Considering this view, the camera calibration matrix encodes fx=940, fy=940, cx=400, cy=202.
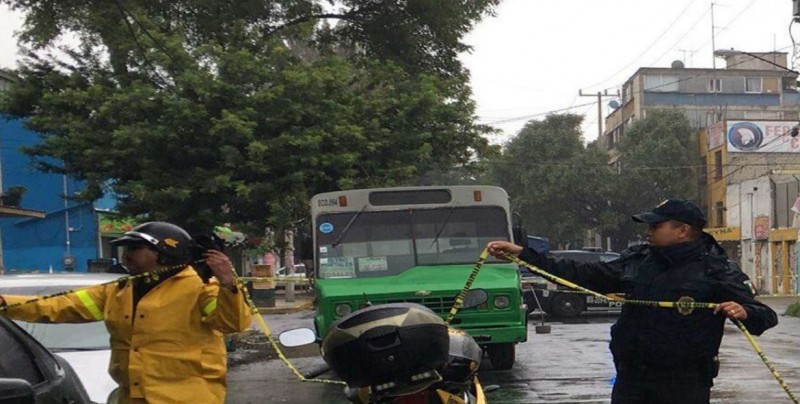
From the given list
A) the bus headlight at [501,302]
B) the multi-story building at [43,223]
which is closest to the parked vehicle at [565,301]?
the bus headlight at [501,302]

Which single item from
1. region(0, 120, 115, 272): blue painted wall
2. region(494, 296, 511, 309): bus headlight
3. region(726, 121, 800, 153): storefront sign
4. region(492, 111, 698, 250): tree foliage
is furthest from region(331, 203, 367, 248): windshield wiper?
region(726, 121, 800, 153): storefront sign

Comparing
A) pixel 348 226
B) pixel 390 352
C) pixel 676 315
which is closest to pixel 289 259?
pixel 348 226

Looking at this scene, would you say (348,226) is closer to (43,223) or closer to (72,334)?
(72,334)

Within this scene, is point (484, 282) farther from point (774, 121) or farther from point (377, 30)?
point (774, 121)

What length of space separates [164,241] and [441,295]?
18.8 feet

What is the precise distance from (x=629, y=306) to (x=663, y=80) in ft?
191

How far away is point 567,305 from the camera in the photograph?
21.8 meters

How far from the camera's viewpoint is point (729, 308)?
4.26 m

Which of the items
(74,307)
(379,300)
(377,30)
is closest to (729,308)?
(74,307)

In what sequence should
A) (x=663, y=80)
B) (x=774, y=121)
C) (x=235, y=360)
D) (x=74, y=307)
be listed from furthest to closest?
1. (x=663, y=80)
2. (x=774, y=121)
3. (x=235, y=360)
4. (x=74, y=307)

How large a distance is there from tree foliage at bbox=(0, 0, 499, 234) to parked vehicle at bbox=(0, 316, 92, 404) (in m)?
9.71

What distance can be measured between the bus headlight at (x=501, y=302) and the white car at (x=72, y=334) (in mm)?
4286

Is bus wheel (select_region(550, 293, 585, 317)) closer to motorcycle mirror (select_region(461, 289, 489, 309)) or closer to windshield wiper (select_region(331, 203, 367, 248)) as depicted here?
windshield wiper (select_region(331, 203, 367, 248))

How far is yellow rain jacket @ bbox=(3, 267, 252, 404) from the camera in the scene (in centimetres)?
419
